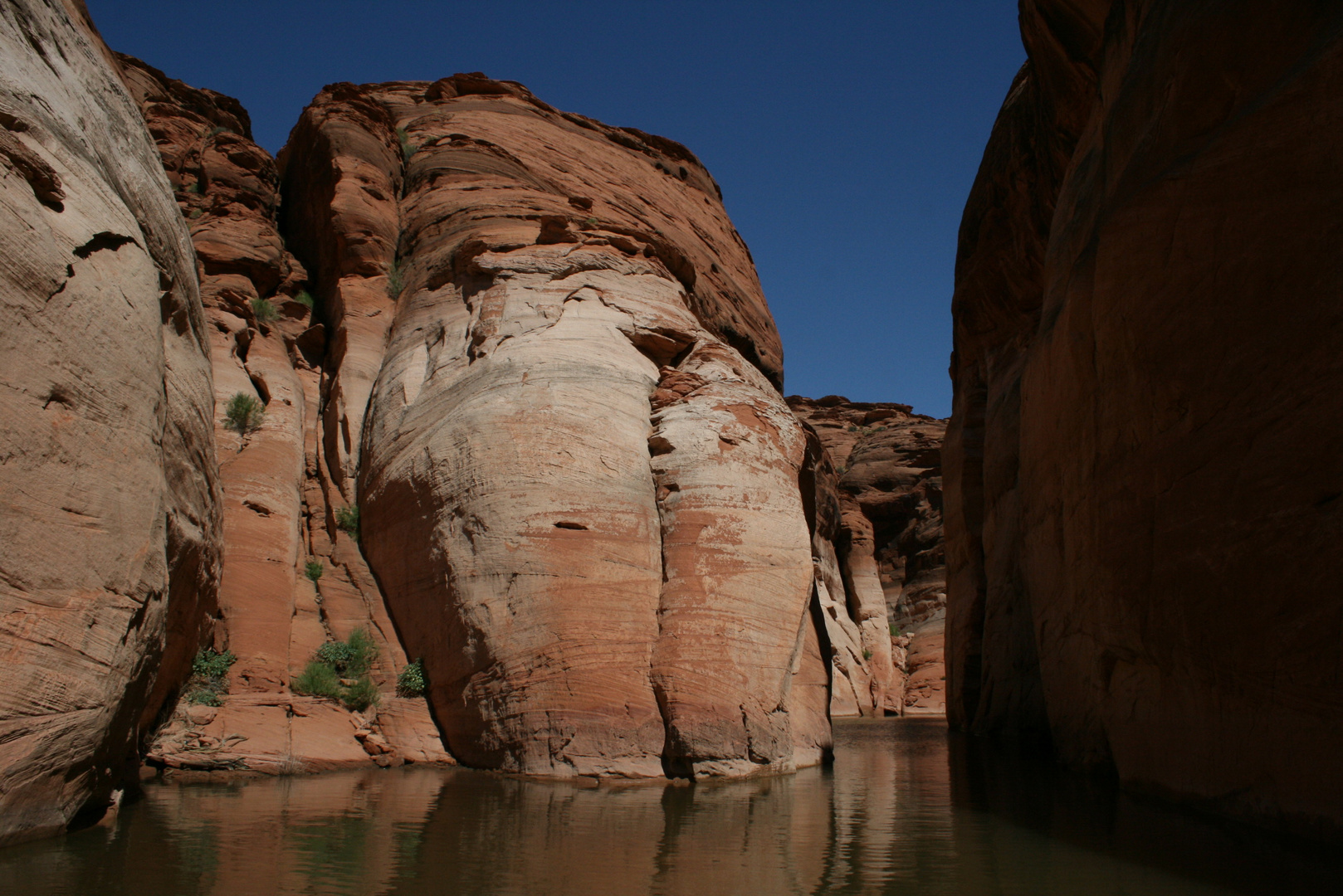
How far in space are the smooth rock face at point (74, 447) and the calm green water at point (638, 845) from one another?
718 mm

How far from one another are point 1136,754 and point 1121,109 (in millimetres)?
6142

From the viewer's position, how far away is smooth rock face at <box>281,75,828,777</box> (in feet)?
33.2

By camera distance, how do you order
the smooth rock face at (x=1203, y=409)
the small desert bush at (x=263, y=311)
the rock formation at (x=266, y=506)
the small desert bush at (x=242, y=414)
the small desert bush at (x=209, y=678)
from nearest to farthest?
the smooth rock face at (x=1203, y=409)
the small desert bush at (x=209, y=678)
the rock formation at (x=266, y=506)
the small desert bush at (x=242, y=414)
the small desert bush at (x=263, y=311)

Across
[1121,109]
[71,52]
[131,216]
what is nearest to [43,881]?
[131,216]

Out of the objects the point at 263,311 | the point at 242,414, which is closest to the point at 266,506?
the point at 242,414

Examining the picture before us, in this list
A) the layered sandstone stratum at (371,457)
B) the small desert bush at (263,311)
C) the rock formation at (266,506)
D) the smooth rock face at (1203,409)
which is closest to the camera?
the layered sandstone stratum at (371,457)

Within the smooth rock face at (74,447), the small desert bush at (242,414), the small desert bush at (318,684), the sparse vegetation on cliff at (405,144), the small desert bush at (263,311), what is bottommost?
the small desert bush at (318,684)

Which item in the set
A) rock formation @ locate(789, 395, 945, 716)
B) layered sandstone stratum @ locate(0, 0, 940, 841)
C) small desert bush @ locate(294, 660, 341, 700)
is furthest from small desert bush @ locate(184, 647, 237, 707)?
rock formation @ locate(789, 395, 945, 716)

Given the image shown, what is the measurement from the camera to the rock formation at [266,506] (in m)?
10.2

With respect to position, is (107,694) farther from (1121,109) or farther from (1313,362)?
(1121,109)

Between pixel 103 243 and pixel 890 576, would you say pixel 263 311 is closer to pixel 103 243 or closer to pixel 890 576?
pixel 103 243

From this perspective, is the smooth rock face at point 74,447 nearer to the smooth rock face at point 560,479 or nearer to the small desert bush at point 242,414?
the smooth rock face at point 560,479

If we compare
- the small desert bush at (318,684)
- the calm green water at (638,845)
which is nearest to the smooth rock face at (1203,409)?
the calm green water at (638,845)

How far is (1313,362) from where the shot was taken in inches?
251
